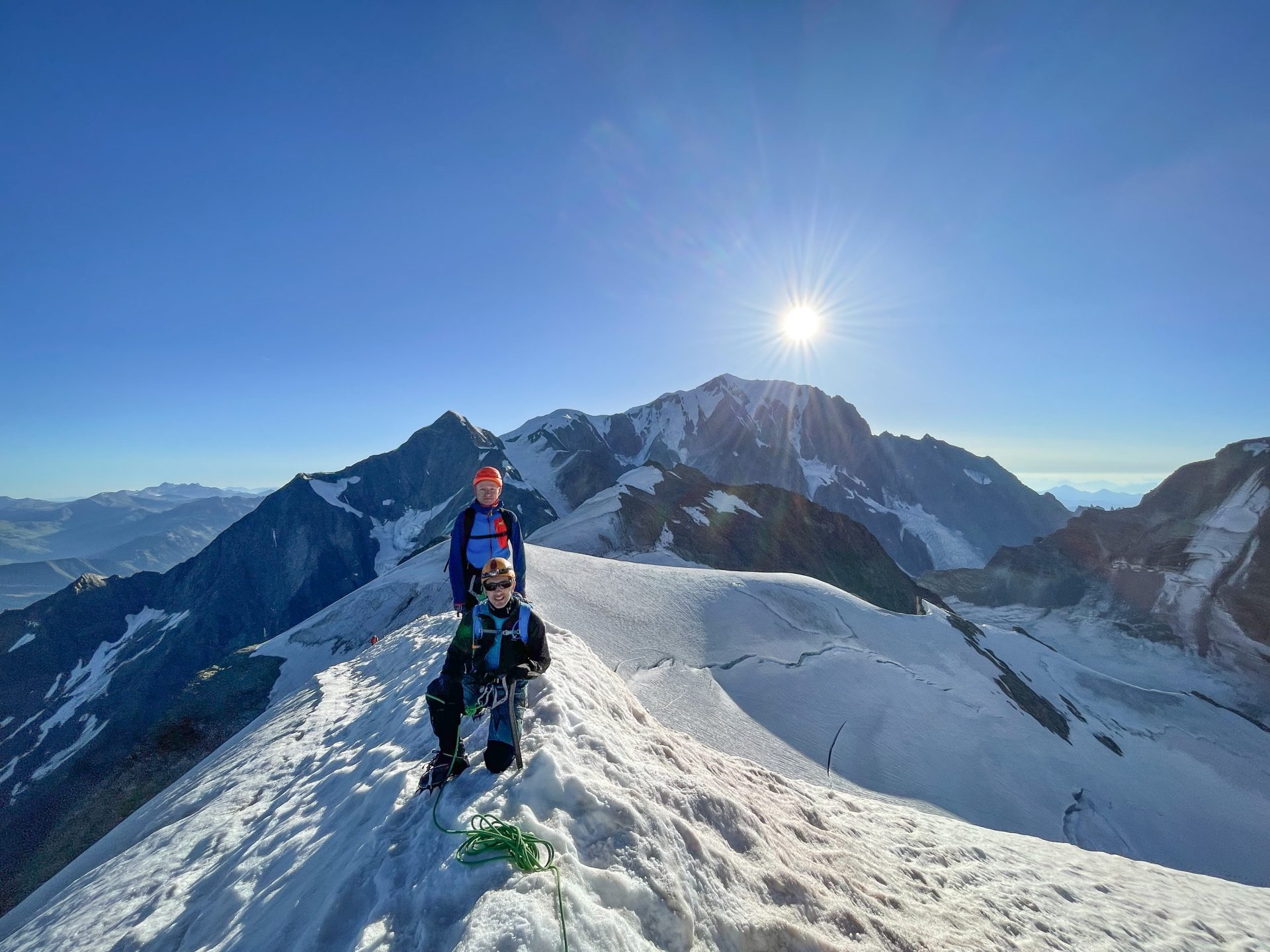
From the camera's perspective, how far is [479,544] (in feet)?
24.5

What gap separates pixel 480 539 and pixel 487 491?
29.3 inches

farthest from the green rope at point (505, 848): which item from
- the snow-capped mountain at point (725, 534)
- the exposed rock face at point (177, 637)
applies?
the snow-capped mountain at point (725, 534)

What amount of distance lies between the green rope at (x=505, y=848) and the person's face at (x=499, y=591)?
1920 millimetres

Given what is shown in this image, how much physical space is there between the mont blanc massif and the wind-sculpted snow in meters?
0.04

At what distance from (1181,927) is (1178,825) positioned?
18785 mm

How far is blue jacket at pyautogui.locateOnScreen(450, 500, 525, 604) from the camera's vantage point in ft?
24.5

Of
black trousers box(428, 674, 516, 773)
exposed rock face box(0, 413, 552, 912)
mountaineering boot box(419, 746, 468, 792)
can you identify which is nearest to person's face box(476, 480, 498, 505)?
black trousers box(428, 674, 516, 773)

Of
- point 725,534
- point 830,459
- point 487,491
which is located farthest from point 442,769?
point 830,459

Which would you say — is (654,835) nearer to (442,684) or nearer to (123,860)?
(442,684)

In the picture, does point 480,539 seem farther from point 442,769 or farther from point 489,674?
point 442,769

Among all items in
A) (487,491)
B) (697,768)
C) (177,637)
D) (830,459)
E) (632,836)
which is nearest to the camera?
(632,836)

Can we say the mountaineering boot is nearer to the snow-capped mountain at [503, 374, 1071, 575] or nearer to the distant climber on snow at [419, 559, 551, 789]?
the distant climber on snow at [419, 559, 551, 789]

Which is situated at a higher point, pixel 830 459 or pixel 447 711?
pixel 830 459

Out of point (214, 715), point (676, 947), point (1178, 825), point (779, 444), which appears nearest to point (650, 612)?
point (676, 947)
